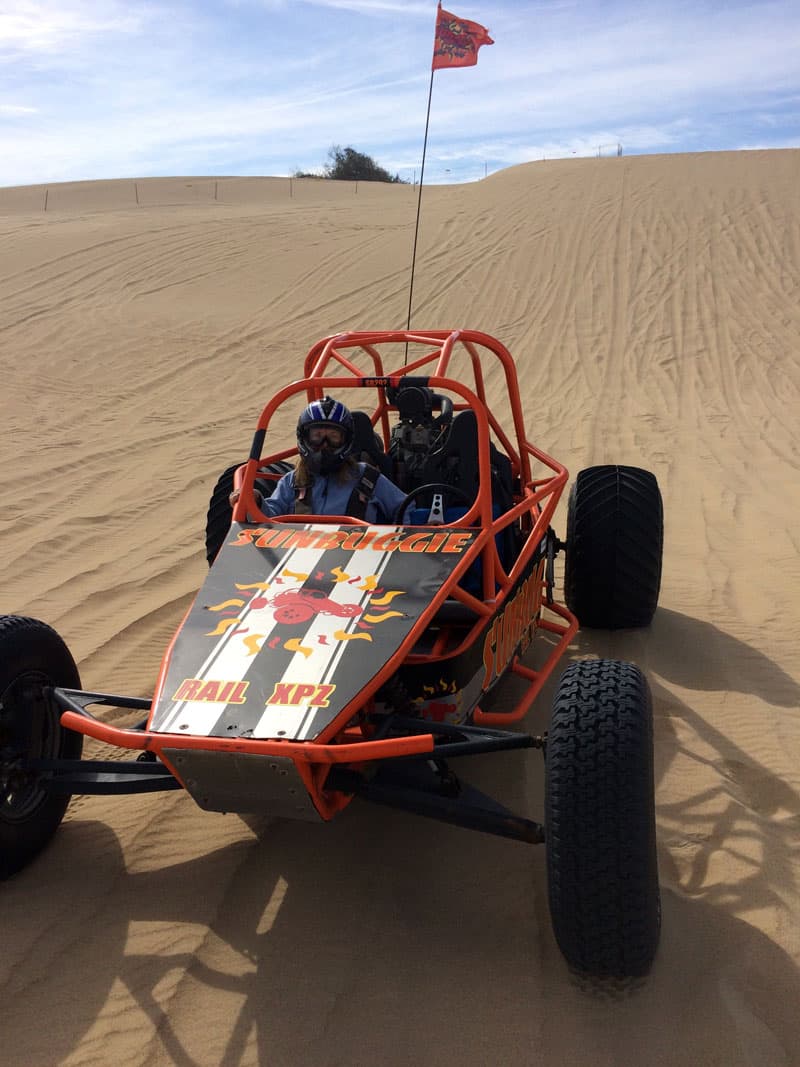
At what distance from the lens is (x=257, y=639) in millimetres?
3318

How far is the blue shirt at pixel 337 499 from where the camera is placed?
172 inches

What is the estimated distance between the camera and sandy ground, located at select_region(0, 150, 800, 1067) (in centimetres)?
273

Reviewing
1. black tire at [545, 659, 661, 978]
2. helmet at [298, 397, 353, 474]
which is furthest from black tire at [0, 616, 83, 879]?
black tire at [545, 659, 661, 978]

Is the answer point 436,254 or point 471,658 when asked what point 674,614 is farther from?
point 436,254

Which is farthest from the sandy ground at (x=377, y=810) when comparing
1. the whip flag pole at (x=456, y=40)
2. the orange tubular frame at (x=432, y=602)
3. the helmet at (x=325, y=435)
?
the whip flag pole at (x=456, y=40)

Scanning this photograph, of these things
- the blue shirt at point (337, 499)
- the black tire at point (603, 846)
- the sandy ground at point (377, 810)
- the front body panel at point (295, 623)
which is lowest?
the sandy ground at point (377, 810)

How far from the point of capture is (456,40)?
708 centimetres

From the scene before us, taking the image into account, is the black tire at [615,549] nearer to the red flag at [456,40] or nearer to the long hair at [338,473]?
the long hair at [338,473]

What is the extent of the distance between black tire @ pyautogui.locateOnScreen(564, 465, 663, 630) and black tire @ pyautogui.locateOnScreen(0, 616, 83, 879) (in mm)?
2768

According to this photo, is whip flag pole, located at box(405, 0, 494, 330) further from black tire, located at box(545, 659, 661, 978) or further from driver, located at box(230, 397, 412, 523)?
black tire, located at box(545, 659, 661, 978)

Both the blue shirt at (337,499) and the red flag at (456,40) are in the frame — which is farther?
the red flag at (456,40)

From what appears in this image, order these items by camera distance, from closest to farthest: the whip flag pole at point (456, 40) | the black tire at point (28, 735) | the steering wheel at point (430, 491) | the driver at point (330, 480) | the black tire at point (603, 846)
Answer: the black tire at point (603, 846) → the black tire at point (28, 735) → the steering wheel at point (430, 491) → the driver at point (330, 480) → the whip flag pole at point (456, 40)

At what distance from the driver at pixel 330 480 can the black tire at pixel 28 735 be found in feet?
3.46

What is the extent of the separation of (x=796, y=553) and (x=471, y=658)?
13.2 feet
